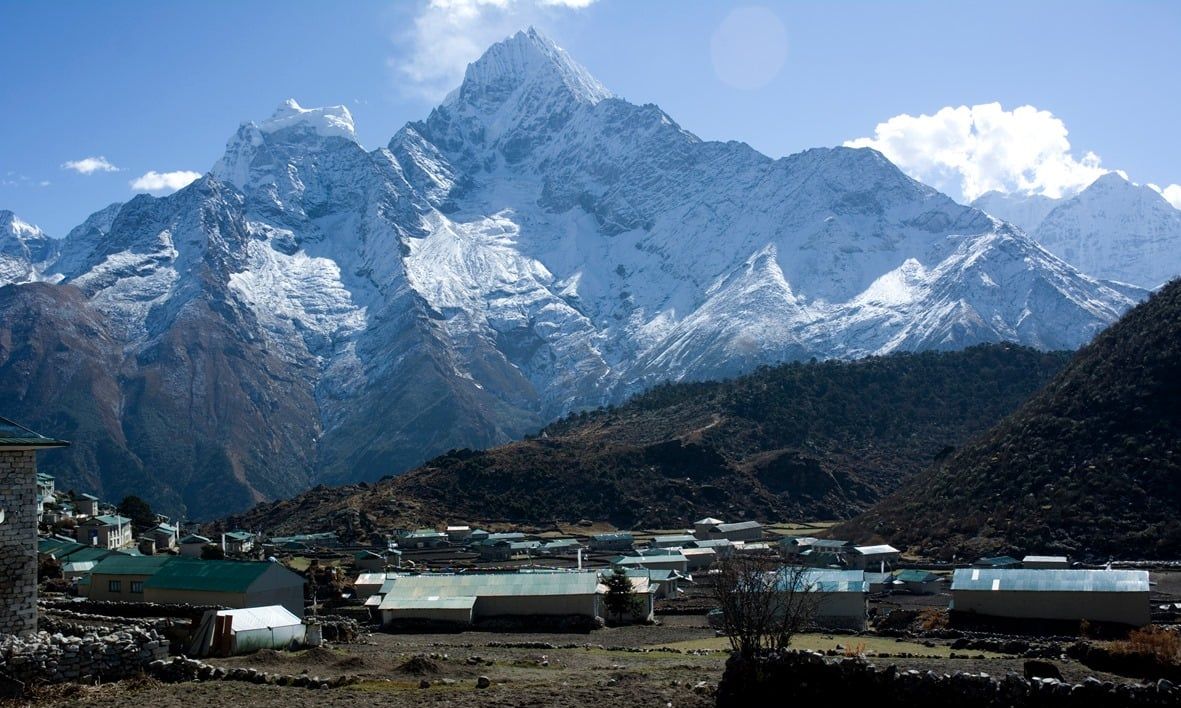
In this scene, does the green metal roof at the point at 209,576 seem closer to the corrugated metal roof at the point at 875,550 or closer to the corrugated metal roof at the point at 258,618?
the corrugated metal roof at the point at 258,618

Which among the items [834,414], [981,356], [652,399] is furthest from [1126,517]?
[652,399]

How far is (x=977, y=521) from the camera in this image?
2778 inches

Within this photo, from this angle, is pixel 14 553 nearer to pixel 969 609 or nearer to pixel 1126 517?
pixel 969 609

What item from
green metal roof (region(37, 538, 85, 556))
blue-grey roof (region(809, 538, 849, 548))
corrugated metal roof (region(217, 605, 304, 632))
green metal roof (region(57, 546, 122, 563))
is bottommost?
corrugated metal roof (region(217, 605, 304, 632))

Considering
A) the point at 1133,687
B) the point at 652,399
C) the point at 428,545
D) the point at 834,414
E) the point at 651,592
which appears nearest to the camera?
the point at 1133,687

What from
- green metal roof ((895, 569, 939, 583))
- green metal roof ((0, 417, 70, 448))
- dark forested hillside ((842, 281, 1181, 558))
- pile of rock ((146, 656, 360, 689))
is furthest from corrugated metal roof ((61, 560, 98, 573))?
dark forested hillside ((842, 281, 1181, 558))

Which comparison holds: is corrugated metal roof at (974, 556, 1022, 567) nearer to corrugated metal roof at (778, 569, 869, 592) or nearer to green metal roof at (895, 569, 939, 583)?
green metal roof at (895, 569, 939, 583)

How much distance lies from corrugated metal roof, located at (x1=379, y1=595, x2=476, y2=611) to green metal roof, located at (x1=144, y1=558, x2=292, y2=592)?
6.90 meters

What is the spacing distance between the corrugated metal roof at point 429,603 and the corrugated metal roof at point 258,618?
48.2 ft

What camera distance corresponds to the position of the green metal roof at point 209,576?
38.2 m

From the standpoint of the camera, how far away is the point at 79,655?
20125 mm

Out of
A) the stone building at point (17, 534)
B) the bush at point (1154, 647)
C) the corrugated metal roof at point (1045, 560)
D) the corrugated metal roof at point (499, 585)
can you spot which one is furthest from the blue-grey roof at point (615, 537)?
the stone building at point (17, 534)

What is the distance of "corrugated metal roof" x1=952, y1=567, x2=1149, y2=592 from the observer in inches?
1532

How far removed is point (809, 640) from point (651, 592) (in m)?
11.6
